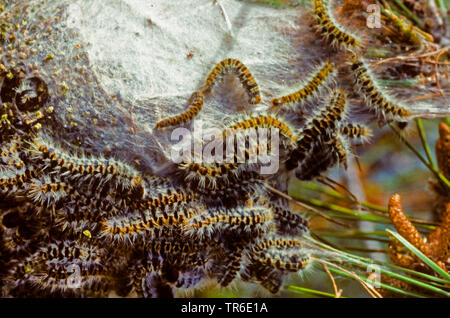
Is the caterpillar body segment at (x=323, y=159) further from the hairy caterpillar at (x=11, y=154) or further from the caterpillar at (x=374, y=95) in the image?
the hairy caterpillar at (x=11, y=154)

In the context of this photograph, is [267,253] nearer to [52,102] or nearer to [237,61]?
[237,61]

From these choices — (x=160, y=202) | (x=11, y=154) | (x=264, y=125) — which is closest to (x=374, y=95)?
(x=264, y=125)

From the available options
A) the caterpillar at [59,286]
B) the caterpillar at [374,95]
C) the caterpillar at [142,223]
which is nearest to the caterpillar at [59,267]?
the caterpillar at [59,286]

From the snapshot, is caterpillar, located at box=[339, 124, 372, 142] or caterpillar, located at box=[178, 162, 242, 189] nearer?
caterpillar, located at box=[178, 162, 242, 189]

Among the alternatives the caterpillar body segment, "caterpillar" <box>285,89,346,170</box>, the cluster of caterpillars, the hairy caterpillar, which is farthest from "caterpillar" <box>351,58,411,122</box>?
the hairy caterpillar

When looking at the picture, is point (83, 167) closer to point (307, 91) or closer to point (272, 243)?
point (272, 243)

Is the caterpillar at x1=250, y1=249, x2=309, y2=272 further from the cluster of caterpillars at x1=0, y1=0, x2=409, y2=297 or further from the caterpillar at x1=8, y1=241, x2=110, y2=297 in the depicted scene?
the caterpillar at x1=8, y1=241, x2=110, y2=297
